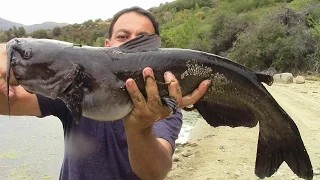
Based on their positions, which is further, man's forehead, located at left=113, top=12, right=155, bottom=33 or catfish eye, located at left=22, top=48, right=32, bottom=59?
man's forehead, located at left=113, top=12, right=155, bottom=33

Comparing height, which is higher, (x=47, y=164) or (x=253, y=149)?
(x=253, y=149)

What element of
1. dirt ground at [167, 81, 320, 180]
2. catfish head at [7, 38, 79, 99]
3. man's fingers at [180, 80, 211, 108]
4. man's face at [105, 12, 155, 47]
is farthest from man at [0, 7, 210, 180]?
dirt ground at [167, 81, 320, 180]

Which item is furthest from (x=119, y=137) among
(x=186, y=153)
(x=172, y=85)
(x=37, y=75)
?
(x=186, y=153)

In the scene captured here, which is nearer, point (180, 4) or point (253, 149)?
point (253, 149)

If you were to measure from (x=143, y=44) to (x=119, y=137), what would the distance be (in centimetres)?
72

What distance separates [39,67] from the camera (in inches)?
83.7

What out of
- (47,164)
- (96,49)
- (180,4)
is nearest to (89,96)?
(96,49)

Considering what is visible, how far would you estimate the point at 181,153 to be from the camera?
8.50 meters

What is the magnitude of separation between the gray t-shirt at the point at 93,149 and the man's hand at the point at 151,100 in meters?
0.32

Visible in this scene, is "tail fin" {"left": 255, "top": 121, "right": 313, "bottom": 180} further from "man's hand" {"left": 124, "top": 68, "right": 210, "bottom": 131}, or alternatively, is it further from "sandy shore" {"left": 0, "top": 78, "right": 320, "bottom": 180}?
"sandy shore" {"left": 0, "top": 78, "right": 320, "bottom": 180}

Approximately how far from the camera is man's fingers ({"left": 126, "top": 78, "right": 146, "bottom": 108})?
2164 millimetres

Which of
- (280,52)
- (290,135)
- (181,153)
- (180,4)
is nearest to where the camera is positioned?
(290,135)

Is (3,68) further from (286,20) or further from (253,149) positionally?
(286,20)

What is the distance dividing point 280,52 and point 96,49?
1890 centimetres
